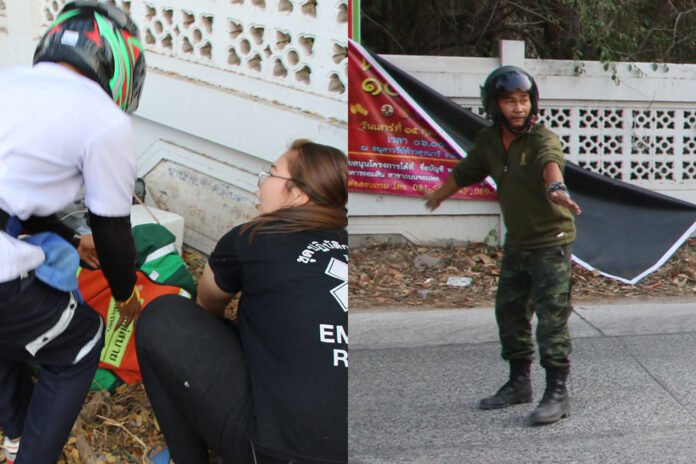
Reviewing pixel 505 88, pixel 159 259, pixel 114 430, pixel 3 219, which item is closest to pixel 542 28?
pixel 505 88

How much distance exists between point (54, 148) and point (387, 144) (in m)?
0.86

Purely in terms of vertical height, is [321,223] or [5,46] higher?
[5,46]

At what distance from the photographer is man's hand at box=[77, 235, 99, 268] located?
194 centimetres

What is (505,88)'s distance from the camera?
2.93ft

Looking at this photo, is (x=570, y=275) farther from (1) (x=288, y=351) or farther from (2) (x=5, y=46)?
(2) (x=5, y=46)

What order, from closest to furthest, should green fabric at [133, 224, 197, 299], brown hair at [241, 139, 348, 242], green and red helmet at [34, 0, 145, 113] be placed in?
green and red helmet at [34, 0, 145, 113]
brown hair at [241, 139, 348, 242]
green fabric at [133, 224, 197, 299]

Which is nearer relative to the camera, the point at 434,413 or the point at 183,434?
the point at 434,413

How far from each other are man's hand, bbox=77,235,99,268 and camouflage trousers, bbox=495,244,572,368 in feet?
4.22

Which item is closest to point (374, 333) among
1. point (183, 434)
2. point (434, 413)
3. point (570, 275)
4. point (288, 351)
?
point (434, 413)

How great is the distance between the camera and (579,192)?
94 centimetres

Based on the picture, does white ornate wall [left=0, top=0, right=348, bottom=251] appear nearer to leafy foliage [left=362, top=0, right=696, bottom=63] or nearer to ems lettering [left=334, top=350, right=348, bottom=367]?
ems lettering [left=334, top=350, right=348, bottom=367]

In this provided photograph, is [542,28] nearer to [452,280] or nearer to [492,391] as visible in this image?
[452,280]

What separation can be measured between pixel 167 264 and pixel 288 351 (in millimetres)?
727

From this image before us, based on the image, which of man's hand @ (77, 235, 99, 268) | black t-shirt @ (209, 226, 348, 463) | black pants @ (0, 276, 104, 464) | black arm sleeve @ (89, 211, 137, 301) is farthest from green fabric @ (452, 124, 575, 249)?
man's hand @ (77, 235, 99, 268)
